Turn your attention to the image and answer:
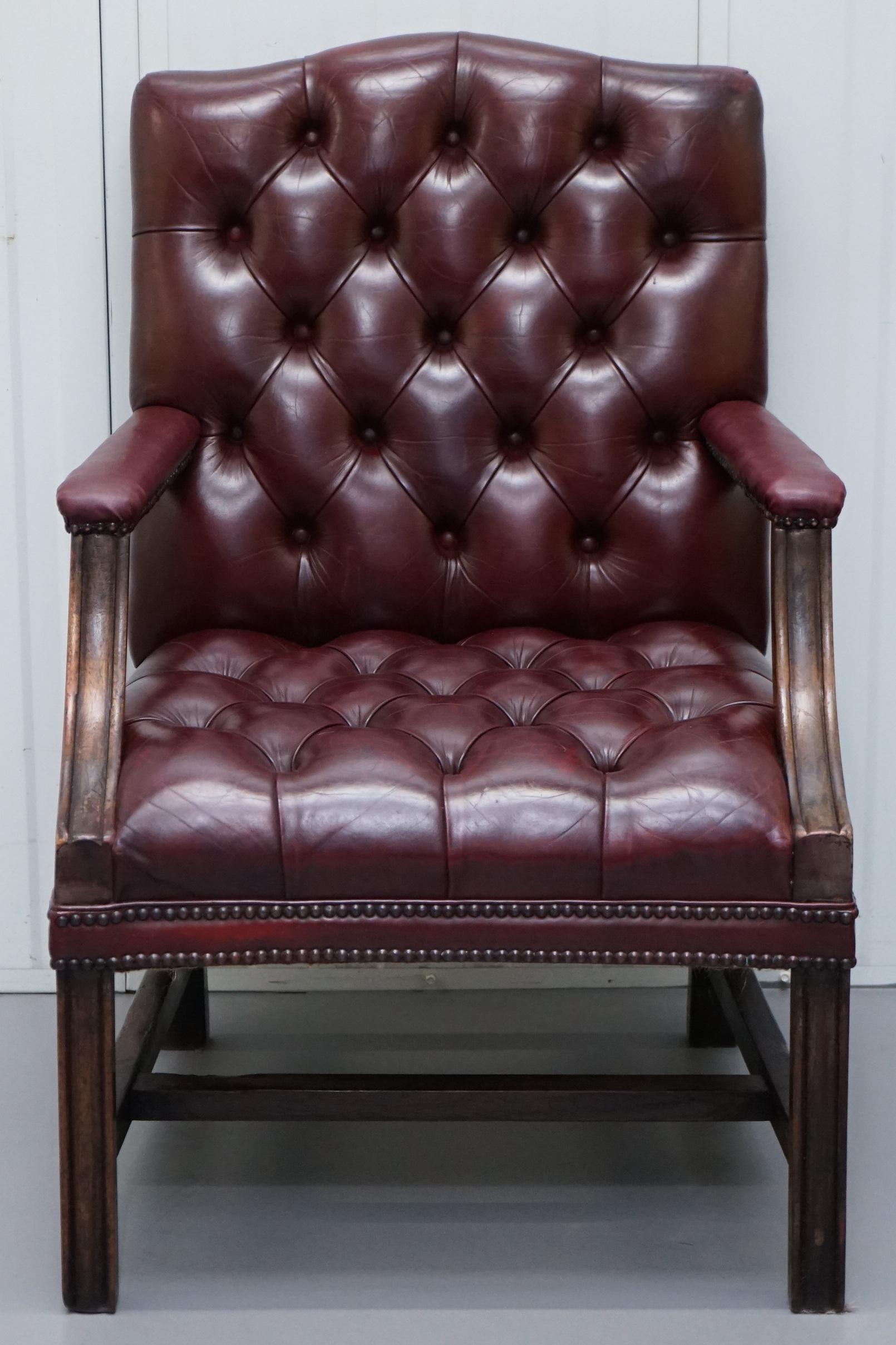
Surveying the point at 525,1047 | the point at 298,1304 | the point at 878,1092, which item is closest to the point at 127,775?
the point at 298,1304

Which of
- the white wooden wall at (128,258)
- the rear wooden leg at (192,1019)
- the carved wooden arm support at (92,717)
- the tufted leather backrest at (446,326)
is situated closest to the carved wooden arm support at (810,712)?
the tufted leather backrest at (446,326)

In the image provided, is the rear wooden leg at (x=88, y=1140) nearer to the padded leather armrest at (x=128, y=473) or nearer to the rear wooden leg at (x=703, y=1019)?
the padded leather armrest at (x=128, y=473)

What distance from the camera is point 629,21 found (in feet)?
6.08

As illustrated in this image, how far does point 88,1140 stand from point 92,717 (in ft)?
1.24

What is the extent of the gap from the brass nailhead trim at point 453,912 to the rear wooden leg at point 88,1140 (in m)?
0.07

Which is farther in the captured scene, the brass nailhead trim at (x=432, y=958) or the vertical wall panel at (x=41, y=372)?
the vertical wall panel at (x=41, y=372)

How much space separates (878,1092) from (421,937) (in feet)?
2.54

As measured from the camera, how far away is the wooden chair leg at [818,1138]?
4.19 feet

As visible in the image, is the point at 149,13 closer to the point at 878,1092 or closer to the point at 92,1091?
the point at 92,1091

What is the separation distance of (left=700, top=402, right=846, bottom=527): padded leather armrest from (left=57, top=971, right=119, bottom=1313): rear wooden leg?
727mm

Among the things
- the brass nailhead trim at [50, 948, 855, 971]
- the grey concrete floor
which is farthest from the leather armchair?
the brass nailhead trim at [50, 948, 855, 971]

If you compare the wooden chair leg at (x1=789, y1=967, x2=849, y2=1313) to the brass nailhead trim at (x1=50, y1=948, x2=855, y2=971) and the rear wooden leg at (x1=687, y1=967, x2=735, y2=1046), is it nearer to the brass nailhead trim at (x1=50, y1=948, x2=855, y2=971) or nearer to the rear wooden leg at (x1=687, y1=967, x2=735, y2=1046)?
the brass nailhead trim at (x1=50, y1=948, x2=855, y2=971)

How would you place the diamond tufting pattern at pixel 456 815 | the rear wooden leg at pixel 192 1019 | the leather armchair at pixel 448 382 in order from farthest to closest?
the rear wooden leg at pixel 192 1019, the leather armchair at pixel 448 382, the diamond tufting pattern at pixel 456 815

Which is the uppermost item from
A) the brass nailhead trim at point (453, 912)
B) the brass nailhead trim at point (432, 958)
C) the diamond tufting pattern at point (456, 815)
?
→ the diamond tufting pattern at point (456, 815)
